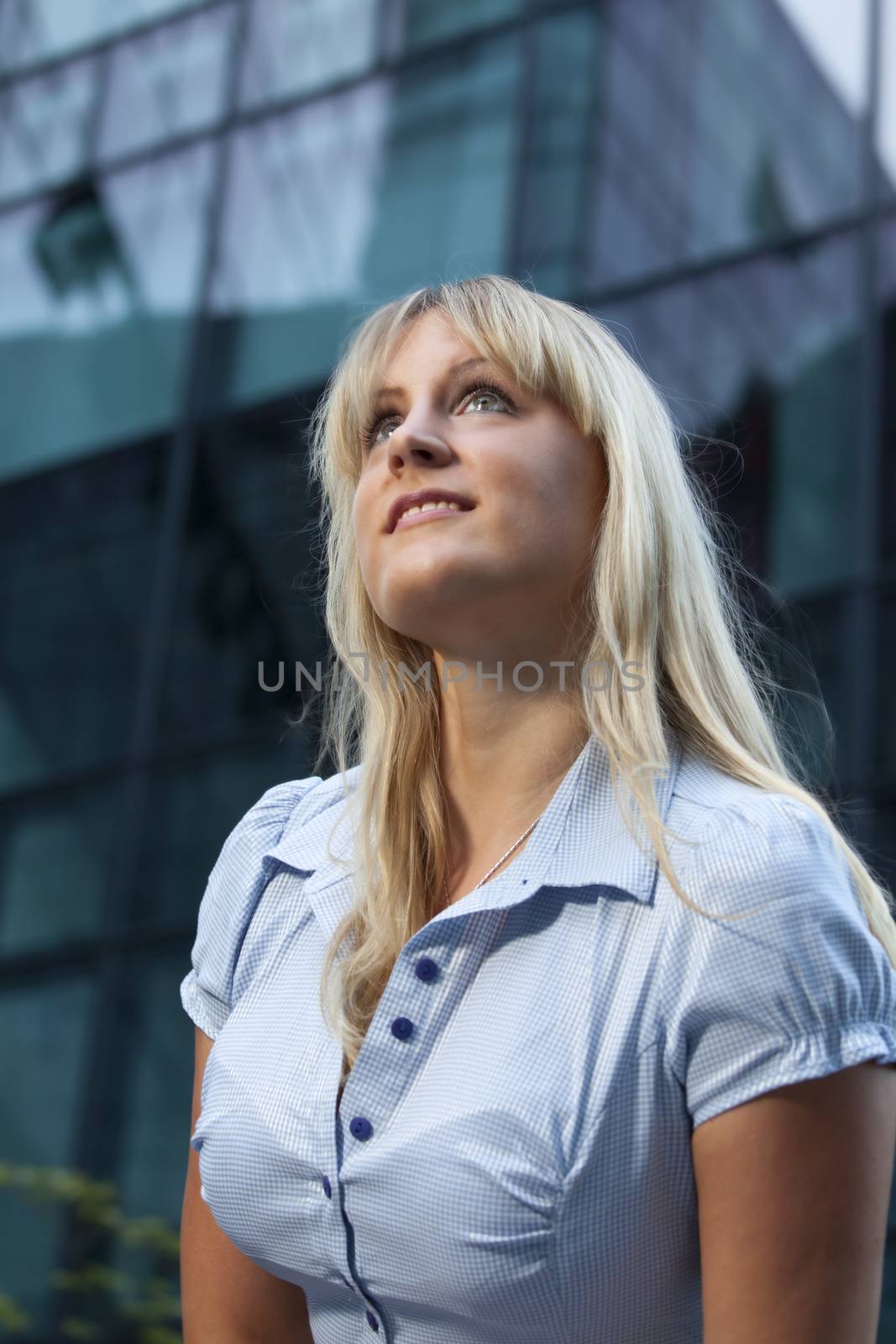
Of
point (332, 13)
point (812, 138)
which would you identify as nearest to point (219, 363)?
point (332, 13)

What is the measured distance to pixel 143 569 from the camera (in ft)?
31.1

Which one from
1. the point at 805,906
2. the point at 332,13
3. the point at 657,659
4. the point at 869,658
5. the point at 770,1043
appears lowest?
the point at 770,1043

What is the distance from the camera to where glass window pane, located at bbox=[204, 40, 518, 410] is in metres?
9.22

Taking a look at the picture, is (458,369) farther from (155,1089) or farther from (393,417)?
(155,1089)

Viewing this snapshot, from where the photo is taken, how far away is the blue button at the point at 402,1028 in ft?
5.52

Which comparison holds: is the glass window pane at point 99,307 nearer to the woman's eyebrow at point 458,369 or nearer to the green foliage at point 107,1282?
the green foliage at point 107,1282

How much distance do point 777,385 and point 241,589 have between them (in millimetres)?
3184

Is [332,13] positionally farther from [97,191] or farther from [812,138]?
[812,138]

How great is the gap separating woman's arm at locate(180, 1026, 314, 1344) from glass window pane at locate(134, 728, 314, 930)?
6.47m

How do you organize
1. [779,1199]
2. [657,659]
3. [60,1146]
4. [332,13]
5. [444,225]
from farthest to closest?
[332,13]
[444,225]
[60,1146]
[657,659]
[779,1199]

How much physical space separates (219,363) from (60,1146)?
15.4 feet

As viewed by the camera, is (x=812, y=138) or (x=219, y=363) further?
(x=219, y=363)

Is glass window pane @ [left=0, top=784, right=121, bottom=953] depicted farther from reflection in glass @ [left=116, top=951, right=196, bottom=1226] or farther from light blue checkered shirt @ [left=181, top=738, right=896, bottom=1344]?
light blue checkered shirt @ [left=181, top=738, right=896, bottom=1344]

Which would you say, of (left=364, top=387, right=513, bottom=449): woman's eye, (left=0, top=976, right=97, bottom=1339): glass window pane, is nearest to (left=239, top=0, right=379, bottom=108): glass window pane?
(left=0, top=976, right=97, bottom=1339): glass window pane
